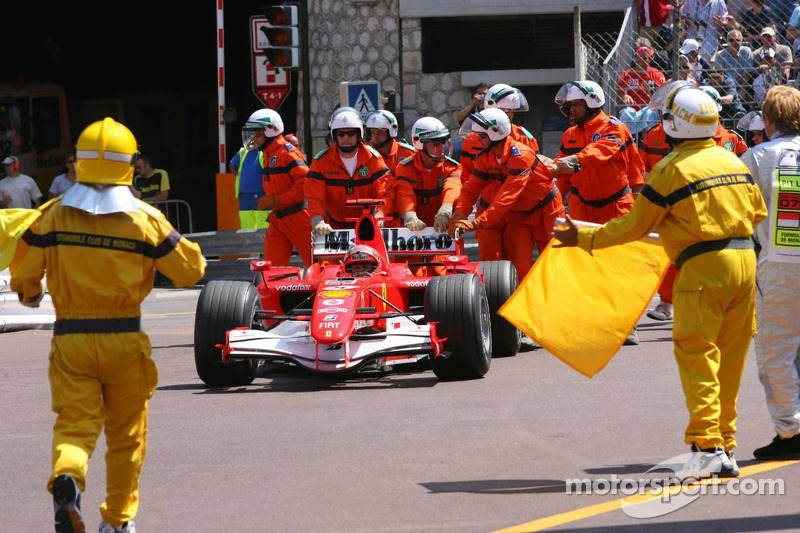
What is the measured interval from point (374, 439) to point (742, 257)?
2.49 meters

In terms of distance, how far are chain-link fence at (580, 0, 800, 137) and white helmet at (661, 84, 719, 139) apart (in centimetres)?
863

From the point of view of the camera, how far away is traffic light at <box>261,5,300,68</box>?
696 inches

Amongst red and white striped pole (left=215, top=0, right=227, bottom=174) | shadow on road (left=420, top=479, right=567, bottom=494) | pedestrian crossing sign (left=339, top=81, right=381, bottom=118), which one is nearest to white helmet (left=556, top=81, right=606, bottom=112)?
shadow on road (left=420, top=479, right=567, bottom=494)

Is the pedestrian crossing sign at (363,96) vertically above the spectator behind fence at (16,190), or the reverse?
the pedestrian crossing sign at (363,96)

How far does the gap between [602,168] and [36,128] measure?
51.5 ft

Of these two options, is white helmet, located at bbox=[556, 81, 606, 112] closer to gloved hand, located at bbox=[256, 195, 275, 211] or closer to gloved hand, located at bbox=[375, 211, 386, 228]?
gloved hand, located at bbox=[375, 211, 386, 228]

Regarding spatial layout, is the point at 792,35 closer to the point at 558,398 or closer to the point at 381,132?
the point at 381,132

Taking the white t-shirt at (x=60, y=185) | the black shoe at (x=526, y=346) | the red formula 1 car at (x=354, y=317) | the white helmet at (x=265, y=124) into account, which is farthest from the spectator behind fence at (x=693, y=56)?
the white t-shirt at (x=60, y=185)

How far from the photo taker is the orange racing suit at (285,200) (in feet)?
42.7

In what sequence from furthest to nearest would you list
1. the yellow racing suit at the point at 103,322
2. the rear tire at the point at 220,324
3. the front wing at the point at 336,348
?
the rear tire at the point at 220,324, the front wing at the point at 336,348, the yellow racing suit at the point at 103,322

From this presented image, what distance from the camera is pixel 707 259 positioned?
6641mm

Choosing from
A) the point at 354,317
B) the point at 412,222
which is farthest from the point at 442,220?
the point at 354,317

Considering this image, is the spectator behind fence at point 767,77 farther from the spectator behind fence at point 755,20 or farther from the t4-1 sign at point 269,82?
the t4-1 sign at point 269,82

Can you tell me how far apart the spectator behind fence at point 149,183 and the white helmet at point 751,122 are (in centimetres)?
917
